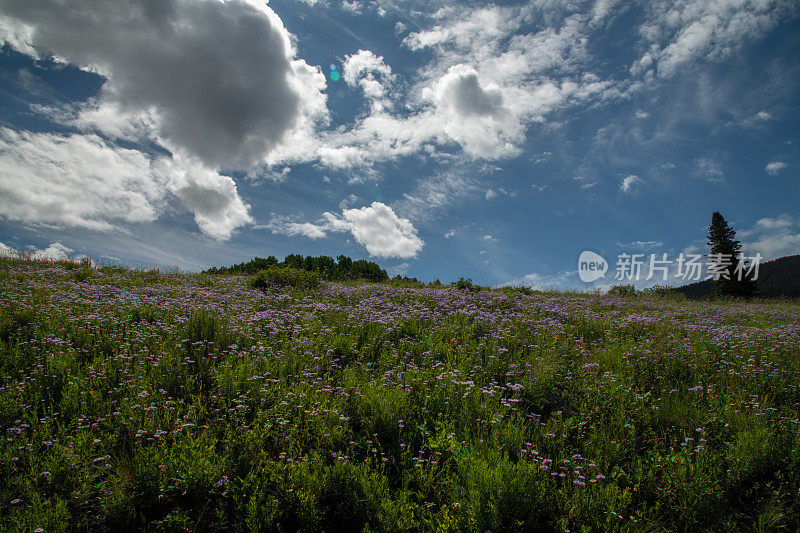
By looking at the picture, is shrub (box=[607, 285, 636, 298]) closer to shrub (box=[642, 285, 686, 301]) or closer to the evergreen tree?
shrub (box=[642, 285, 686, 301])

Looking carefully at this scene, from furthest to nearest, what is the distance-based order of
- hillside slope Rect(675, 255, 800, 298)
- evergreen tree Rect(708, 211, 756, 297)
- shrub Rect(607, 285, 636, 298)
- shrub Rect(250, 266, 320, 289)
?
hillside slope Rect(675, 255, 800, 298) < evergreen tree Rect(708, 211, 756, 297) < shrub Rect(607, 285, 636, 298) < shrub Rect(250, 266, 320, 289)

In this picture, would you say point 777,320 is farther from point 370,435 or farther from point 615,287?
point 370,435

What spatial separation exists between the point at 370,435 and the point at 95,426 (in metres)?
2.98

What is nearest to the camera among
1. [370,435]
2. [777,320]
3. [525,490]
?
[525,490]

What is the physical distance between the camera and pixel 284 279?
43.8 feet

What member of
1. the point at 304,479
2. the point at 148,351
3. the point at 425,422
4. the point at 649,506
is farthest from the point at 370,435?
the point at 148,351

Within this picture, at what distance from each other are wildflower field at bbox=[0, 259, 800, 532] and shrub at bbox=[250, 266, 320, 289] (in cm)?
488

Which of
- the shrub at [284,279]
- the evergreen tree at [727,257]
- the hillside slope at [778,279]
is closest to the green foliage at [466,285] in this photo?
the shrub at [284,279]

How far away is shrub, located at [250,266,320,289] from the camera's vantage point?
13078 mm

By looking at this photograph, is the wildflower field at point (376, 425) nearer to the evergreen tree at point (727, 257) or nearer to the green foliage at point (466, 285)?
the green foliage at point (466, 285)

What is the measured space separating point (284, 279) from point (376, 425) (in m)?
9.74

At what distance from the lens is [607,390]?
17.5 feet

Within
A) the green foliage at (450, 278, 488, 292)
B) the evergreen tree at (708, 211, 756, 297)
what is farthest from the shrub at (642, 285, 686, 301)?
the evergreen tree at (708, 211, 756, 297)

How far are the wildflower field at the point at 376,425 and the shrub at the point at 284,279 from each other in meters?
4.88
